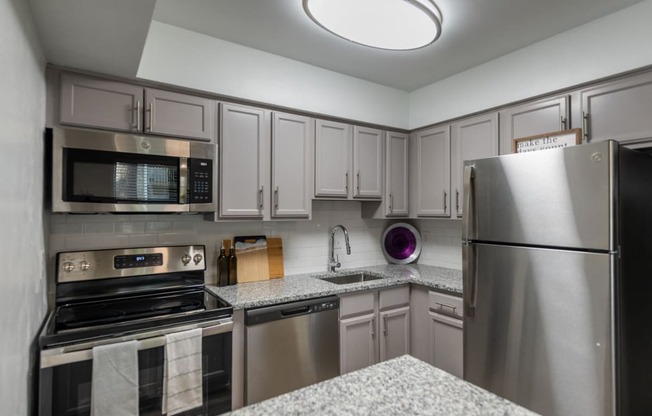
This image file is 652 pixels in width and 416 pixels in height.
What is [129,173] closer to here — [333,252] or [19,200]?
[19,200]

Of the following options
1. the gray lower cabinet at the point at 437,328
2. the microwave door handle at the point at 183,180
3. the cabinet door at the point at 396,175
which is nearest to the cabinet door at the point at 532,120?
the cabinet door at the point at 396,175

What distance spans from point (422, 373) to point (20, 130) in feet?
5.03

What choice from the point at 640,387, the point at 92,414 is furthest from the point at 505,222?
the point at 92,414

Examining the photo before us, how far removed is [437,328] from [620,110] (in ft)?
5.68

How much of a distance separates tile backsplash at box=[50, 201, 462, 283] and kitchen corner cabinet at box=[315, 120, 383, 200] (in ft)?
0.93

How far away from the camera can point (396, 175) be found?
10.2 feet

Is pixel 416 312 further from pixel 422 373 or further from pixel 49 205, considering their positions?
pixel 49 205

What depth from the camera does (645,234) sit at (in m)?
1.66

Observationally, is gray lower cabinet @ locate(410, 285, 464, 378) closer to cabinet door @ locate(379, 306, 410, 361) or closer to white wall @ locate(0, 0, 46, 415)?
cabinet door @ locate(379, 306, 410, 361)

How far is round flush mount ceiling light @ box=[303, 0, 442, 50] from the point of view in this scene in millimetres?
1605

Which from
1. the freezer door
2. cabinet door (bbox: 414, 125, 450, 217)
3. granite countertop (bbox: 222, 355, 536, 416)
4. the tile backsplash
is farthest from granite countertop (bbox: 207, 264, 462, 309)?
granite countertop (bbox: 222, 355, 536, 416)

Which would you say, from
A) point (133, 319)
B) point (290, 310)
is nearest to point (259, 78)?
point (290, 310)

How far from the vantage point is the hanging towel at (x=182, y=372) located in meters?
1.62

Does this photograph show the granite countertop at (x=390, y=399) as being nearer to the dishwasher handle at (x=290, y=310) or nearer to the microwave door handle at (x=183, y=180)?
the dishwasher handle at (x=290, y=310)
